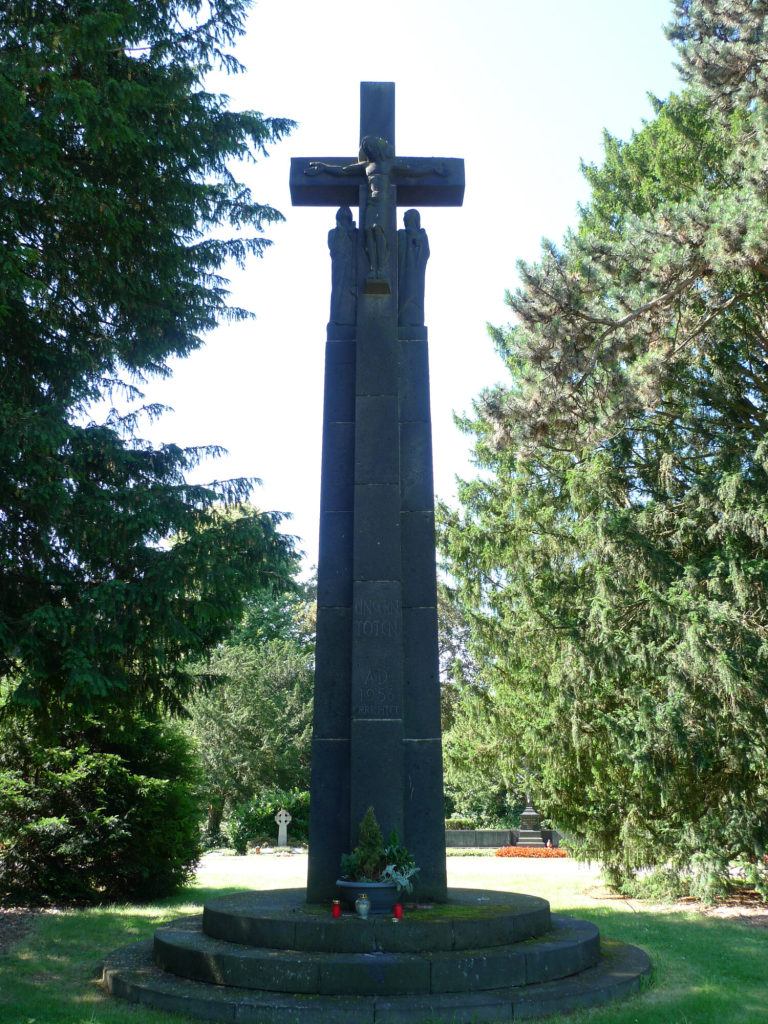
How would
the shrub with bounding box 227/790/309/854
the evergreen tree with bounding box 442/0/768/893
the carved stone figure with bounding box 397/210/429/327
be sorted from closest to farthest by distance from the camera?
1. the carved stone figure with bounding box 397/210/429/327
2. the evergreen tree with bounding box 442/0/768/893
3. the shrub with bounding box 227/790/309/854

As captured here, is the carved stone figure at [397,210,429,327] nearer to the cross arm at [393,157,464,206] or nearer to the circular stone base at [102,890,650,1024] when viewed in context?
the cross arm at [393,157,464,206]

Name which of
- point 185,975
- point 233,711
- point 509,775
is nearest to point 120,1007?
point 185,975

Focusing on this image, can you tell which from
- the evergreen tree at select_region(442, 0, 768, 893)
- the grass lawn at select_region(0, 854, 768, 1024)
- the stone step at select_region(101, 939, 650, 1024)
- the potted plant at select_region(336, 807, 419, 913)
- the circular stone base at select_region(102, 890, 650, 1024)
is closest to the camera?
the stone step at select_region(101, 939, 650, 1024)

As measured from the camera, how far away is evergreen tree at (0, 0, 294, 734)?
7844 millimetres

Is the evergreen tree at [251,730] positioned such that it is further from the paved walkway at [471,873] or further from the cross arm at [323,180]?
the cross arm at [323,180]

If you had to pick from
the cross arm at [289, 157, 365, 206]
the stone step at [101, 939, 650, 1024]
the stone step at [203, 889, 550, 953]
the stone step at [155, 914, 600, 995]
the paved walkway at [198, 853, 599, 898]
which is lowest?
the paved walkway at [198, 853, 599, 898]

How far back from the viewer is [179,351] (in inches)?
420

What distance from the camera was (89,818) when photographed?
1133 cm

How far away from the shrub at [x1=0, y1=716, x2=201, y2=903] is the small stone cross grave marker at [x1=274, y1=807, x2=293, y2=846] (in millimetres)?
9621

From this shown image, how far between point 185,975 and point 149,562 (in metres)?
4.09

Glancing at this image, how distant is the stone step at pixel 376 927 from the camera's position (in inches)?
241

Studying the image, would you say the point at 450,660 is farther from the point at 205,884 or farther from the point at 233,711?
the point at 205,884

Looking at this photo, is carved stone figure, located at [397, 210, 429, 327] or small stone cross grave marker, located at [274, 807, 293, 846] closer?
carved stone figure, located at [397, 210, 429, 327]

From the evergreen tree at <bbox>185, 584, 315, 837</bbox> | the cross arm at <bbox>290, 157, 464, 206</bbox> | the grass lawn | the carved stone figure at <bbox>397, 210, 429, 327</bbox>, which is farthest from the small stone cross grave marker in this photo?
the cross arm at <bbox>290, 157, 464, 206</bbox>
